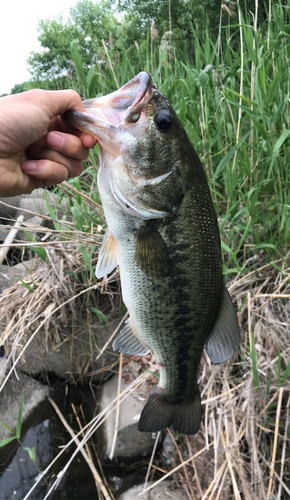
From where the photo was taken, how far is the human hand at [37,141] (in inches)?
40.7

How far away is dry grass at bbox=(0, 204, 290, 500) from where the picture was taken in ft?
5.48

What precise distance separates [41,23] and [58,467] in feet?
141

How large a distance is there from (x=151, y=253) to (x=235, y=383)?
131cm

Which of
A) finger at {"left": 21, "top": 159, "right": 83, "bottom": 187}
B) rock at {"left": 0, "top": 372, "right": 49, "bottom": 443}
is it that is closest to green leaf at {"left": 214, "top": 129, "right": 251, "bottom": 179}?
finger at {"left": 21, "top": 159, "right": 83, "bottom": 187}

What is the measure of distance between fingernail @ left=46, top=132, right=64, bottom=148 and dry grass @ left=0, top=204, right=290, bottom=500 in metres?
0.89

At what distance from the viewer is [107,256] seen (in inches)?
47.5

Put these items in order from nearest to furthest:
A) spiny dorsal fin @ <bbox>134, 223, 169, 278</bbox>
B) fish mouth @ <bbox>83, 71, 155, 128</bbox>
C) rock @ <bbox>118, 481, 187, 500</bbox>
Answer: fish mouth @ <bbox>83, 71, 155, 128</bbox>
spiny dorsal fin @ <bbox>134, 223, 169, 278</bbox>
rock @ <bbox>118, 481, 187, 500</bbox>

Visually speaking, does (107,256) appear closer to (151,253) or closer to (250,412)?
(151,253)

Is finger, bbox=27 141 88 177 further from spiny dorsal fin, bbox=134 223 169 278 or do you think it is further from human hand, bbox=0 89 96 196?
spiny dorsal fin, bbox=134 223 169 278

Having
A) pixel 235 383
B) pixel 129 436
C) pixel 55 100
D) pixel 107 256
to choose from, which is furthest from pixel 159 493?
pixel 55 100

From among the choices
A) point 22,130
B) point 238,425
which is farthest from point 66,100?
point 238,425

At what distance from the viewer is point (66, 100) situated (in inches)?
40.8

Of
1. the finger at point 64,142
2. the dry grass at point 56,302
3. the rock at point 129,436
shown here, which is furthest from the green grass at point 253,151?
the rock at point 129,436

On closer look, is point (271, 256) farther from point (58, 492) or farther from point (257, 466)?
point (58, 492)
